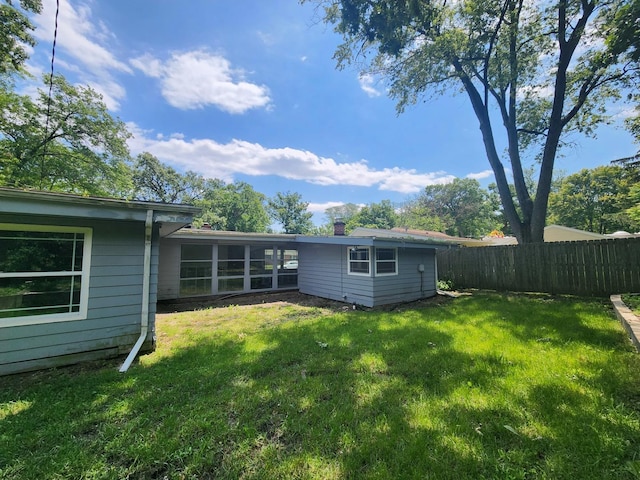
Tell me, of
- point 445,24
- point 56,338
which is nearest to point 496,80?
point 445,24

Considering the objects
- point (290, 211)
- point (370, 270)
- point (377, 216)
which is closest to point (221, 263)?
point (370, 270)

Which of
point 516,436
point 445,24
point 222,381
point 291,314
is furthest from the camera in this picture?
point 445,24

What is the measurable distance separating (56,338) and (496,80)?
15486mm

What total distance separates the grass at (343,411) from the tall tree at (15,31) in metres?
12.8

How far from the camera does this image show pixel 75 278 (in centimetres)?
406

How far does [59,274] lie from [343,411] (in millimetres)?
4434

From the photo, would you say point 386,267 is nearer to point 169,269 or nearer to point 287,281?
point 287,281

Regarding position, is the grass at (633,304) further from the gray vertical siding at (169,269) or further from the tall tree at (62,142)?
the tall tree at (62,142)

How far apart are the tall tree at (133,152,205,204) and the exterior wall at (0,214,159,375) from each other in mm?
28533

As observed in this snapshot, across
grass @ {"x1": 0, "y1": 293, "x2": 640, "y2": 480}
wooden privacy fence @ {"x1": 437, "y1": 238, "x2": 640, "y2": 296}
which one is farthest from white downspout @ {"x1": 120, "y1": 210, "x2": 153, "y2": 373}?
wooden privacy fence @ {"x1": 437, "y1": 238, "x2": 640, "y2": 296}

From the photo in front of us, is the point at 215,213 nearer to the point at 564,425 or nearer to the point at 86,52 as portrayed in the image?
the point at 86,52

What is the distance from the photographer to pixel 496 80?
11172 mm

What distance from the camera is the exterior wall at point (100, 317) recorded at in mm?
3672

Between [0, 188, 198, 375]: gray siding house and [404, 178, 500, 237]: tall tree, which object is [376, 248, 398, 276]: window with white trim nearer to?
[0, 188, 198, 375]: gray siding house
